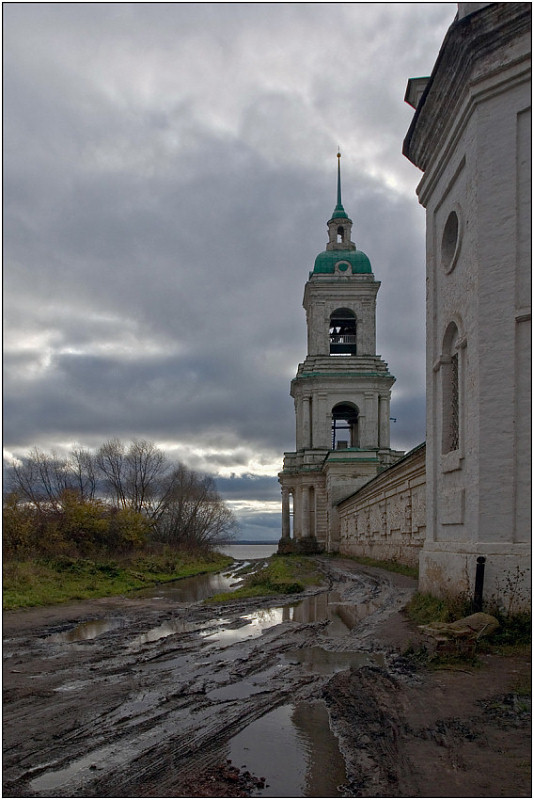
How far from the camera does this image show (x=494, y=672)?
6254mm

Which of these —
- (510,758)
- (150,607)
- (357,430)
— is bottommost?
(150,607)

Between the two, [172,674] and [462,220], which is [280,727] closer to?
[172,674]

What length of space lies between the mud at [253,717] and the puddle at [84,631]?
95 cm

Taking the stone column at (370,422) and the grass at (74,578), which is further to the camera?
the stone column at (370,422)

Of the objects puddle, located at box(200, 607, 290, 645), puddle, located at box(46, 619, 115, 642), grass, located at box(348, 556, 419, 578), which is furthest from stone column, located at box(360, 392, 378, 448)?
puddle, located at box(46, 619, 115, 642)

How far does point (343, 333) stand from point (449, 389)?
42856 mm

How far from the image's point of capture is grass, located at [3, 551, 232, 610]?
659 inches

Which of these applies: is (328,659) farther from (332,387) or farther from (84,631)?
(332,387)

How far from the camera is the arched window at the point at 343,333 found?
52844mm

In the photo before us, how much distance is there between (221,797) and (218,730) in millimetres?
1285

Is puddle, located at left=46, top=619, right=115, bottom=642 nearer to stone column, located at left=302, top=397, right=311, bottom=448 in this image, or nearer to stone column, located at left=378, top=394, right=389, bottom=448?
stone column, located at left=302, top=397, right=311, bottom=448

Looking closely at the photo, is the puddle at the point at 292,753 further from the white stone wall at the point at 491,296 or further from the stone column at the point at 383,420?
the stone column at the point at 383,420

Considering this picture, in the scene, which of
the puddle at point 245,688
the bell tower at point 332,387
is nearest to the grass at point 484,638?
the puddle at point 245,688

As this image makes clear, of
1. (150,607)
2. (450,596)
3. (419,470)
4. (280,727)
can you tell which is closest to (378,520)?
(419,470)
